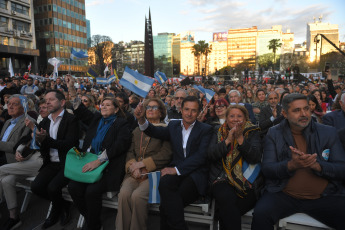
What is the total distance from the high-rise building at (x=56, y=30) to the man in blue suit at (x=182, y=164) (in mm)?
61891

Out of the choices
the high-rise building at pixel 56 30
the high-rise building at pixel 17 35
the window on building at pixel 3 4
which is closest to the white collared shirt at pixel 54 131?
the high-rise building at pixel 17 35

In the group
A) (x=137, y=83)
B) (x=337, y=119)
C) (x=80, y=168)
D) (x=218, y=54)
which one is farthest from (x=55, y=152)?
(x=218, y=54)

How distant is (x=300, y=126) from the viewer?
2.76 metres

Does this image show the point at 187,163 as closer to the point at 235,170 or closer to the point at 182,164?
the point at 182,164

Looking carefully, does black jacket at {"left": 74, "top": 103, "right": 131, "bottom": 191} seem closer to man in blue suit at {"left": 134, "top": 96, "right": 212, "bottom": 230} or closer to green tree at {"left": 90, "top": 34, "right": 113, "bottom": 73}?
man in blue suit at {"left": 134, "top": 96, "right": 212, "bottom": 230}

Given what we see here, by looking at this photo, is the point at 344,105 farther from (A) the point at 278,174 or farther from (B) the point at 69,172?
(B) the point at 69,172

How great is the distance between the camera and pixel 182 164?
311cm

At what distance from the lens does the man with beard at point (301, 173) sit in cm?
252

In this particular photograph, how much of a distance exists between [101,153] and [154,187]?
104 cm

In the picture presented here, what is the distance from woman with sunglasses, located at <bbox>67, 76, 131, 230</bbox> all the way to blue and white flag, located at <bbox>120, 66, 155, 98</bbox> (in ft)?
2.13

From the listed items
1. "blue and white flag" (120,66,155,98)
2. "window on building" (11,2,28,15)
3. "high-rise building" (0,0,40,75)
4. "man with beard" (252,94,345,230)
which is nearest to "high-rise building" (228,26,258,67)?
"window on building" (11,2,28,15)

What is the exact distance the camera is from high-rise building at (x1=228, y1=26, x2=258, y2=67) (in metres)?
160

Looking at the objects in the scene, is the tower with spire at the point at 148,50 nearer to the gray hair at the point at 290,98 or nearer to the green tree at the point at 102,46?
the gray hair at the point at 290,98

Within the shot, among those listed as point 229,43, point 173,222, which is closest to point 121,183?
point 173,222
